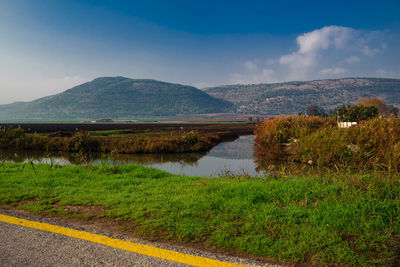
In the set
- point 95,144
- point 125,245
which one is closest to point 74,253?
point 125,245

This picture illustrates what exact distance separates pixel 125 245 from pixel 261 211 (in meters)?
2.49

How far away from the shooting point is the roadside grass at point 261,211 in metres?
3.62

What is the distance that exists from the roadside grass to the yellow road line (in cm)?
41

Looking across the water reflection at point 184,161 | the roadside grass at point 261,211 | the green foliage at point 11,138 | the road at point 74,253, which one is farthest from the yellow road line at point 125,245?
the green foliage at point 11,138

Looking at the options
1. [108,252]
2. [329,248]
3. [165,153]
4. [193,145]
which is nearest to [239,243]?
[329,248]

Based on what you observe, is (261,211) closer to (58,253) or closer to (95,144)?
(58,253)

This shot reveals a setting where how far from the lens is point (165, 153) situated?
83.6 ft

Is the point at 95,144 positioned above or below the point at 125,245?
below

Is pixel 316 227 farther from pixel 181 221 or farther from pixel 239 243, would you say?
pixel 181 221

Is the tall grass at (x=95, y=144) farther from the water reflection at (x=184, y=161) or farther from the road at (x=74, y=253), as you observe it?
the road at (x=74, y=253)

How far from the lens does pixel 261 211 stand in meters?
4.95

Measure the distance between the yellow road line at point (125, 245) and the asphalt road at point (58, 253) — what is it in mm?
93

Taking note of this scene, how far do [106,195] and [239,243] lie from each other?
149 inches

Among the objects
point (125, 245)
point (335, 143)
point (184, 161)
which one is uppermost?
point (335, 143)
